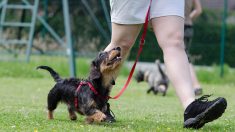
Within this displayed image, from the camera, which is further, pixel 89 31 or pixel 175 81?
pixel 89 31

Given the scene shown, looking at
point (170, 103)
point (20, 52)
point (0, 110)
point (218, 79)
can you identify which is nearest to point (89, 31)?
point (20, 52)

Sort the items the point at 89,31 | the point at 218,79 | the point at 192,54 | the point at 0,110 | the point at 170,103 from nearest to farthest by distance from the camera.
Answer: the point at 0,110, the point at 170,103, the point at 218,79, the point at 192,54, the point at 89,31

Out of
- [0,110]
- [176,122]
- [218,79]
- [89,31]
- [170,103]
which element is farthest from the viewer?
[89,31]

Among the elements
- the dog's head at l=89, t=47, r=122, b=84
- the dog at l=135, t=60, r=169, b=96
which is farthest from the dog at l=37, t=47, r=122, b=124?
the dog at l=135, t=60, r=169, b=96

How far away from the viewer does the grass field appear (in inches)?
235

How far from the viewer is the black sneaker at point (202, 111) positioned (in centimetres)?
558

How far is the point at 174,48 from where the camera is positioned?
6.05 m

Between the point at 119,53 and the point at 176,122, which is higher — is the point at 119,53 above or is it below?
above

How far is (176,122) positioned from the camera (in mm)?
6711

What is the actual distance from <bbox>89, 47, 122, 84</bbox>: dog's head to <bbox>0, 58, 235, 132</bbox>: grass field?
0.47m

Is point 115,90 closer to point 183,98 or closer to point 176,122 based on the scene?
point 176,122

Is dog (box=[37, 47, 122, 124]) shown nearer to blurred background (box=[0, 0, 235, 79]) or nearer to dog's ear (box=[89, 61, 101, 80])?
dog's ear (box=[89, 61, 101, 80])

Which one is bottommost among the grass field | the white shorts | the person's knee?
the grass field

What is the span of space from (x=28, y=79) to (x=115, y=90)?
2.56 metres
